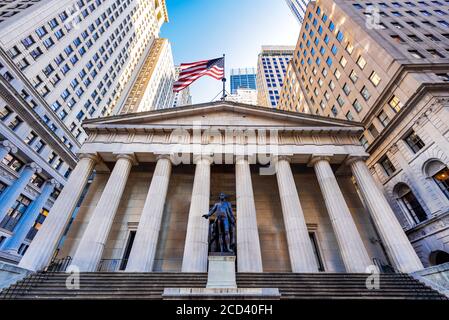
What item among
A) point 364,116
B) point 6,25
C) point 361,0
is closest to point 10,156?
point 6,25

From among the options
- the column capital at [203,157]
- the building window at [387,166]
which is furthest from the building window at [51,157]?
the building window at [387,166]

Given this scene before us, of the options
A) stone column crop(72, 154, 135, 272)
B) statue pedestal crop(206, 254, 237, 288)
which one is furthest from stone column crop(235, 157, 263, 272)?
stone column crop(72, 154, 135, 272)

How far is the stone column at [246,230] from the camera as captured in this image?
39.0ft

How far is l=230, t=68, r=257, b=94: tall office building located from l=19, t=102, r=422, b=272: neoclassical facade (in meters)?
150

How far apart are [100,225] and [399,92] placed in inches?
1099

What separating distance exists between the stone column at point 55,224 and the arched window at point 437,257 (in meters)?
28.0

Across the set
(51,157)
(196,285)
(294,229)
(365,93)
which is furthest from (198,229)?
(51,157)

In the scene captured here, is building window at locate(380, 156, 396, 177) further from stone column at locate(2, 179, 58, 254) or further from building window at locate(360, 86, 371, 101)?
stone column at locate(2, 179, 58, 254)

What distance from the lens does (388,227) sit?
44.4 ft

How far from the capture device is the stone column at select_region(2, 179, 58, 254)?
28516 millimetres

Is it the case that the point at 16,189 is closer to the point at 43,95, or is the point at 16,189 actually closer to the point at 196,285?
the point at 43,95
